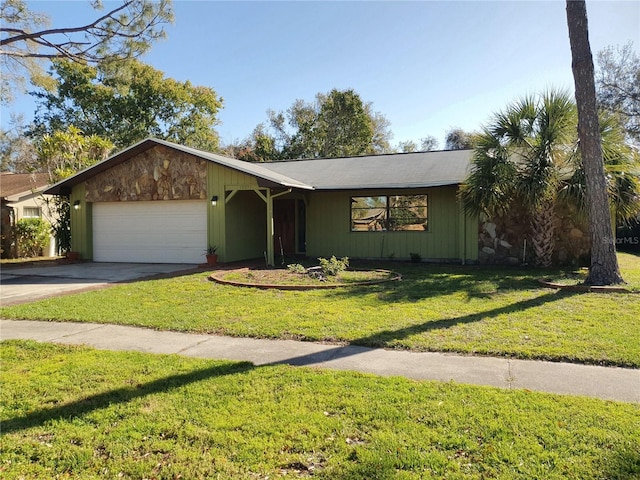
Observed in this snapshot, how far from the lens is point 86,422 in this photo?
10.5 ft

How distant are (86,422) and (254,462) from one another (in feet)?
4.76

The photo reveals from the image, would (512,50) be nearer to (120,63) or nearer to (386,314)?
(386,314)

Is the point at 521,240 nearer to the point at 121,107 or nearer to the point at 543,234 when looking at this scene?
the point at 543,234

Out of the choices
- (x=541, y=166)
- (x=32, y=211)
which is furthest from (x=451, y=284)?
(x=32, y=211)

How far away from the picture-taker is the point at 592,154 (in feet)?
27.8

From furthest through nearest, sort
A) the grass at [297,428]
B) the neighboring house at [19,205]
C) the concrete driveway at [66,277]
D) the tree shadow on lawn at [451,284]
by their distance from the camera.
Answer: the neighboring house at [19,205] → the concrete driveway at [66,277] → the tree shadow on lawn at [451,284] → the grass at [297,428]

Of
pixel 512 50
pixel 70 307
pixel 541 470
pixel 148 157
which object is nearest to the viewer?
pixel 541 470

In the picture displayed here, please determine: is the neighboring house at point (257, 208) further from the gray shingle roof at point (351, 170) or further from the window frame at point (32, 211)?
the window frame at point (32, 211)

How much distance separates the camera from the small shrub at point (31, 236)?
18.1m

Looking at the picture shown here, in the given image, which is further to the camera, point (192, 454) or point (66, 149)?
point (66, 149)

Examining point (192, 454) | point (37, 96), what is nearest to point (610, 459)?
point (192, 454)

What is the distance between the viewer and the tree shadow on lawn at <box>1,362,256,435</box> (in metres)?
3.22

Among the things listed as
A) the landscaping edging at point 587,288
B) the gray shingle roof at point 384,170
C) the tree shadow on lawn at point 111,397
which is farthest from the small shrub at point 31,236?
the landscaping edging at point 587,288

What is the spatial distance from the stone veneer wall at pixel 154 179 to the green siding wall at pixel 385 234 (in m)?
4.03
